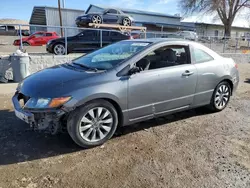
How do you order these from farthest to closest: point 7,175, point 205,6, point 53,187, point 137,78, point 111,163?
1. point 205,6
2. point 137,78
3. point 111,163
4. point 7,175
5. point 53,187

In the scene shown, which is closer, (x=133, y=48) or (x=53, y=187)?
(x=53, y=187)

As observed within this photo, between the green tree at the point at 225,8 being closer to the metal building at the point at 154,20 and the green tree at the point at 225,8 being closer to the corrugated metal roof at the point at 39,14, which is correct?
the metal building at the point at 154,20

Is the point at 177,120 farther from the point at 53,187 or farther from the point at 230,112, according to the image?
the point at 53,187

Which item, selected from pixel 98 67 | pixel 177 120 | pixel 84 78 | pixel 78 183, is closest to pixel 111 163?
pixel 78 183

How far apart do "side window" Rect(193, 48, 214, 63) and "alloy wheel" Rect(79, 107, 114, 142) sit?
2.13m

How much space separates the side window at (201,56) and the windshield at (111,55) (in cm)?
104

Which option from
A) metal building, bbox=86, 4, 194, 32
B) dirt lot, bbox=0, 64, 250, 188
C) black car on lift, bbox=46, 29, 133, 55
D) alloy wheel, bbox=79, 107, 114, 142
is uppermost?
metal building, bbox=86, 4, 194, 32

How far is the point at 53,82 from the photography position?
335 cm

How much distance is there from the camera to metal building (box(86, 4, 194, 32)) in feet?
120

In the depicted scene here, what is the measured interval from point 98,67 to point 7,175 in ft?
6.51

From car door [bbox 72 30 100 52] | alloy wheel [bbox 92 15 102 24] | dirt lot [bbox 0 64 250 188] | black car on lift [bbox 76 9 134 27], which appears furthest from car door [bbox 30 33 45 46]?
dirt lot [bbox 0 64 250 188]

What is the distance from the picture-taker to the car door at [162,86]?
12.2ft

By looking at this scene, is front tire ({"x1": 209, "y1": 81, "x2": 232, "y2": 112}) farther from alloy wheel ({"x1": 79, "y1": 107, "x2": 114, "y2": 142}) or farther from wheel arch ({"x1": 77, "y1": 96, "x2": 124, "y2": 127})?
alloy wheel ({"x1": 79, "y1": 107, "x2": 114, "y2": 142})

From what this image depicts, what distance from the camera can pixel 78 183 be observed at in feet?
8.72
